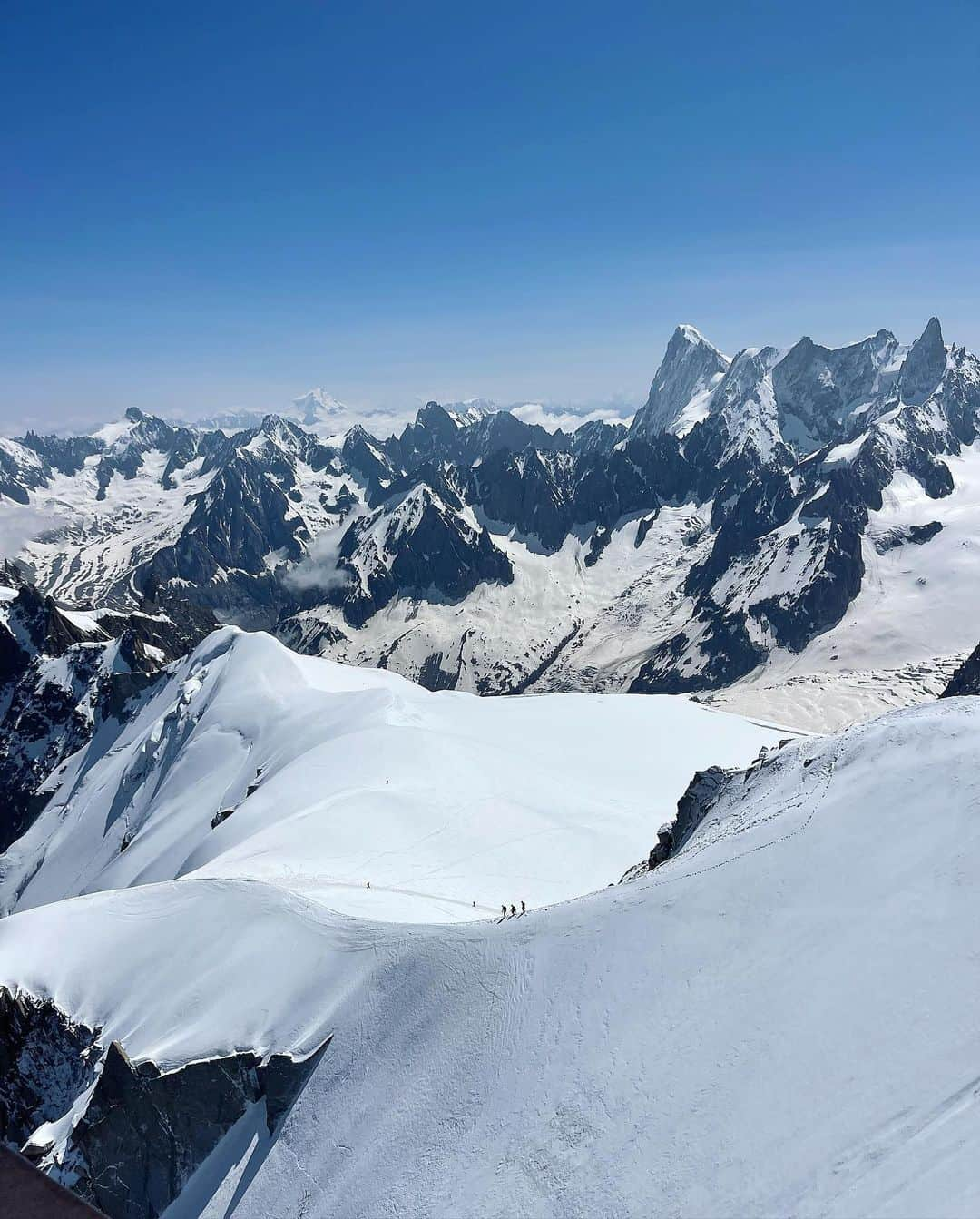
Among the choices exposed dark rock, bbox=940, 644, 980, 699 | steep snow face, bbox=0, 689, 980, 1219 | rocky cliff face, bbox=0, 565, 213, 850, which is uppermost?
steep snow face, bbox=0, 689, 980, 1219

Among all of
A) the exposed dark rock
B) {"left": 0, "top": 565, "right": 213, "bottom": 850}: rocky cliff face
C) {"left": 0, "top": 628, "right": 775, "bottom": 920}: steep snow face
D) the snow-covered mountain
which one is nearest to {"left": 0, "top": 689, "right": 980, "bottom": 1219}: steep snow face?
the snow-covered mountain

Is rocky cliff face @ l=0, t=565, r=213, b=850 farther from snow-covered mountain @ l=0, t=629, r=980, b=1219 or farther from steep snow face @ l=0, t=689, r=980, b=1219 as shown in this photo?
steep snow face @ l=0, t=689, r=980, b=1219

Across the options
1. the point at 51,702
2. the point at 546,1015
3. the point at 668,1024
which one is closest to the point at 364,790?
the point at 546,1015

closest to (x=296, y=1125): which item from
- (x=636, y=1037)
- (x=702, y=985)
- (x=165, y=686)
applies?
(x=636, y=1037)

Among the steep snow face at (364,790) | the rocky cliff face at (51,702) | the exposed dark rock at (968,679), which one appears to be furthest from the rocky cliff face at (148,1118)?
the exposed dark rock at (968,679)

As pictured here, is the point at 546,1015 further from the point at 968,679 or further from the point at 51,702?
the point at 51,702

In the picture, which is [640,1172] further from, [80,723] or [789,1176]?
[80,723]

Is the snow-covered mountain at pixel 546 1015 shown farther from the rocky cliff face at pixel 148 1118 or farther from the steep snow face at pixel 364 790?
the steep snow face at pixel 364 790
